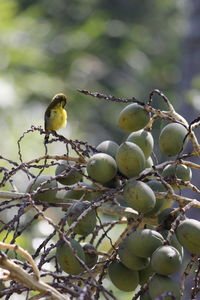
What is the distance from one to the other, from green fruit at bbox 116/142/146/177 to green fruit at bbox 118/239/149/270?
0.15 meters

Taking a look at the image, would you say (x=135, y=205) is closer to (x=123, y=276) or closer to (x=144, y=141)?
(x=123, y=276)

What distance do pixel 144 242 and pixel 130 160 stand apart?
180 mm

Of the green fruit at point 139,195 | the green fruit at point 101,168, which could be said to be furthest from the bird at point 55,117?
the green fruit at point 139,195

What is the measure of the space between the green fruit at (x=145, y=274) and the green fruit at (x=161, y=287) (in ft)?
0.40

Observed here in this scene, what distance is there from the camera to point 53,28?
901 centimetres

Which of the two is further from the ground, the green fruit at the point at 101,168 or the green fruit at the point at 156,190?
the green fruit at the point at 101,168

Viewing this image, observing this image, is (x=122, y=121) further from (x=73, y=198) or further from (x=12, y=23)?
(x=12, y=23)

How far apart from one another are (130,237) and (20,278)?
306 millimetres

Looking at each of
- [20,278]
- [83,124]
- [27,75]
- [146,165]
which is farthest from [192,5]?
[83,124]

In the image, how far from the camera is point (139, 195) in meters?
1.46

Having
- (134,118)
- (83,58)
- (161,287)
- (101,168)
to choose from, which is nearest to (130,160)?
(101,168)

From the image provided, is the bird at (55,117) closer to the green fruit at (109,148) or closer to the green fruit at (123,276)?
the green fruit at (109,148)

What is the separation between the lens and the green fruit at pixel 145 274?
5.07ft

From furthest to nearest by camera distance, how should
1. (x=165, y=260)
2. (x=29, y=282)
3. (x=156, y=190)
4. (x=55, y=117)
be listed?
(x=55, y=117) → (x=156, y=190) → (x=165, y=260) → (x=29, y=282)
